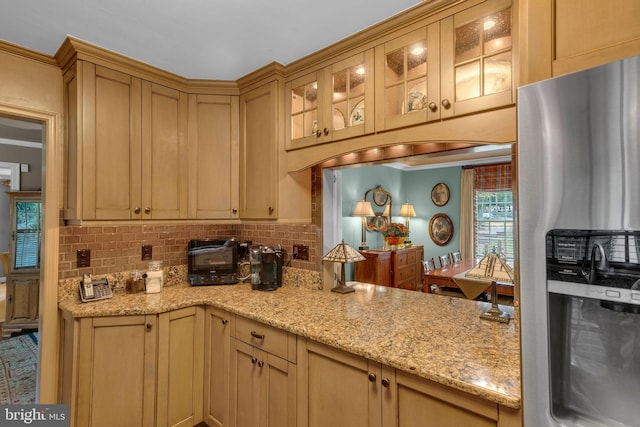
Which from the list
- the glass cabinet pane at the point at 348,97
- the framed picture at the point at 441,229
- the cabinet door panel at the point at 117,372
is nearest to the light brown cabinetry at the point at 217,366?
the cabinet door panel at the point at 117,372

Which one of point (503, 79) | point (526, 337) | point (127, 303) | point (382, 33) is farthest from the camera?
point (127, 303)

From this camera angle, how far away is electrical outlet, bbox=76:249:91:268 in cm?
217

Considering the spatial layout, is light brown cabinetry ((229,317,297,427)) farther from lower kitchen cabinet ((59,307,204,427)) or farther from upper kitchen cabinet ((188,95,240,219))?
upper kitchen cabinet ((188,95,240,219))

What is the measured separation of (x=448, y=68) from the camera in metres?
1.45

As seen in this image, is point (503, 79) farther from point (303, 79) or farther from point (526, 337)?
point (303, 79)

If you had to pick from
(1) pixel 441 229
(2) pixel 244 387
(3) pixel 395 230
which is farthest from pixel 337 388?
(1) pixel 441 229

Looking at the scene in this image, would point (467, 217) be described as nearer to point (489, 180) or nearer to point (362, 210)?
point (489, 180)

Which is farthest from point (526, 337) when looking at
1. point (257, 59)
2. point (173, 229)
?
point (173, 229)

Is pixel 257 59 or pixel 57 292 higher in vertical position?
pixel 257 59

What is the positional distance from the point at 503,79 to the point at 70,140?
2523 millimetres

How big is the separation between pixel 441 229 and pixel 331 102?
4.84 metres

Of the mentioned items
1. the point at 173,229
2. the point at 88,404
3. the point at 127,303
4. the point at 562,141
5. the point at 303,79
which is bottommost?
the point at 88,404

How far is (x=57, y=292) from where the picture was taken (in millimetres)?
2074

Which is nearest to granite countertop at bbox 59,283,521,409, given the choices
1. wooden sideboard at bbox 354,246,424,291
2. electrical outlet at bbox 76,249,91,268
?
electrical outlet at bbox 76,249,91,268
